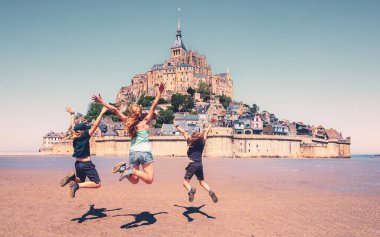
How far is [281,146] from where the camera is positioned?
95.1 meters

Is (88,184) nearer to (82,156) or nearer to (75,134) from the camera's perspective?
(82,156)

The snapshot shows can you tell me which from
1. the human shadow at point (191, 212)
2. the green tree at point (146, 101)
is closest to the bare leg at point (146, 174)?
the human shadow at point (191, 212)

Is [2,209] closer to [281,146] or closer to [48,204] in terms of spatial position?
[48,204]

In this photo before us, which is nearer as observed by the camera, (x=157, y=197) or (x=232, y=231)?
(x=232, y=231)

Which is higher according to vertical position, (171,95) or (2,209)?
(171,95)

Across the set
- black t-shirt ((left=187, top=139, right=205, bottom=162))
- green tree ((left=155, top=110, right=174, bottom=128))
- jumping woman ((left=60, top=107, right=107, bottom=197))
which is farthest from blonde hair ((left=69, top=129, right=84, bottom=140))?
green tree ((left=155, top=110, right=174, bottom=128))

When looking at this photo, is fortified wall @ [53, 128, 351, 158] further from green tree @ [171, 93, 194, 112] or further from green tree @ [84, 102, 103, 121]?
green tree @ [84, 102, 103, 121]

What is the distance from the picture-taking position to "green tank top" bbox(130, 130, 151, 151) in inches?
349

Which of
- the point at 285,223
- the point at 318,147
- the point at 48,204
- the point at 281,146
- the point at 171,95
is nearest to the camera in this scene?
the point at 285,223

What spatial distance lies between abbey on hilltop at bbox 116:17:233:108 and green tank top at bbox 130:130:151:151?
13375 centimetres

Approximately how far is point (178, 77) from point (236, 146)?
6803cm

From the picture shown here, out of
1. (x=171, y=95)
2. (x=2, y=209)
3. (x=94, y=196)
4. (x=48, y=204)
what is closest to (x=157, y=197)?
(x=94, y=196)

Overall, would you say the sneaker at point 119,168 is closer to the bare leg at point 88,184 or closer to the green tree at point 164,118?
the bare leg at point 88,184

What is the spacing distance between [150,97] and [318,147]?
6730 centimetres
